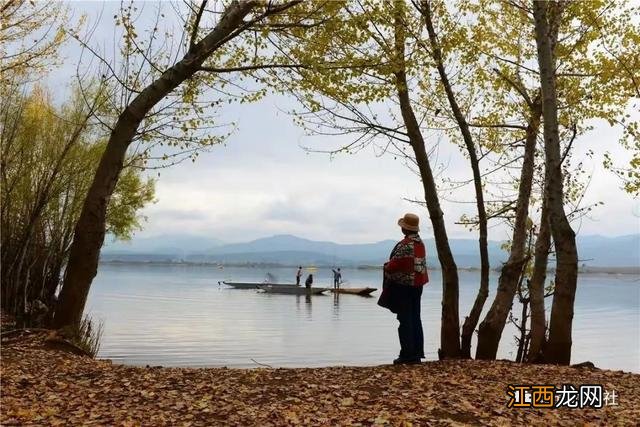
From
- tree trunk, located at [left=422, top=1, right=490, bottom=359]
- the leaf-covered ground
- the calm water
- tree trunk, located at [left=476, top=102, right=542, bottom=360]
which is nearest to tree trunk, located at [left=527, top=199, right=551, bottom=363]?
tree trunk, located at [left=476, top=102, right=542, bottom=360]

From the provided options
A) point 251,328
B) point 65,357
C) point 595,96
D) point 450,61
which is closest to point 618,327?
point 251,328

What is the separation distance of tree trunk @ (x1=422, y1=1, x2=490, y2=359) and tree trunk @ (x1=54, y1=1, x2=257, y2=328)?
3.49m

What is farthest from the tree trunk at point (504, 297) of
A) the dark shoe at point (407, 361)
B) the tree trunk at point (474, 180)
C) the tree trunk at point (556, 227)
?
the dark shoe at point (407, 361)

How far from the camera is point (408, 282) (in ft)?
28.2

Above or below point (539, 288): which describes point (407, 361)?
below

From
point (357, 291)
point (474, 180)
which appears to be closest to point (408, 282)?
point (474, 180)

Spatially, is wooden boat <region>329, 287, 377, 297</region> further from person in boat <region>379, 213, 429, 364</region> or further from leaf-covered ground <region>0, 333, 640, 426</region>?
leaf-covered ground <region>0, 333, 640, 426</region>

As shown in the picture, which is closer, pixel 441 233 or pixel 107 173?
pixel 107 173

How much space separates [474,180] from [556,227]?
2.09 m

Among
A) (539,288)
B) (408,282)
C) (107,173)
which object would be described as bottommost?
(539,288)

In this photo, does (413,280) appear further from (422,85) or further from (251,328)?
(251,328)

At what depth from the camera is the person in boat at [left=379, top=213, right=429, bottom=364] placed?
8.59m

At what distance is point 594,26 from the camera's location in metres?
11.2

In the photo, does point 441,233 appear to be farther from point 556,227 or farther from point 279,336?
point 279,336
